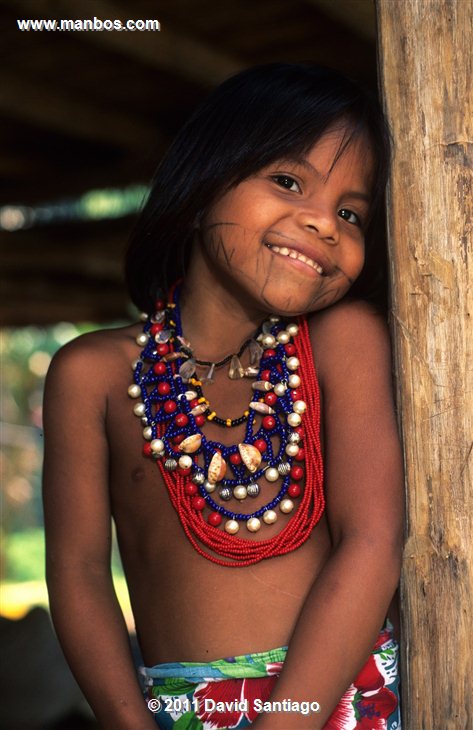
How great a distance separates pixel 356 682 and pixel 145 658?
15.6 inches

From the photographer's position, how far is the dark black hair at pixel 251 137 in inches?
63.0

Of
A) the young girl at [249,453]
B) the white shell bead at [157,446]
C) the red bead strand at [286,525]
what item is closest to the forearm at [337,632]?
the young girl at [249,453]

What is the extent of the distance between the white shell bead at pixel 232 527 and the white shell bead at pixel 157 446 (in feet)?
0.57

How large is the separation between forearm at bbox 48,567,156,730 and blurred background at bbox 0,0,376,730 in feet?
4.25

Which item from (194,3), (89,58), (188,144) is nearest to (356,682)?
(188,144)

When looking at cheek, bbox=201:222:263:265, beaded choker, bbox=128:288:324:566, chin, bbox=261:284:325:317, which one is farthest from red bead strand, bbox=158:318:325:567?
cheek, bbox=201:222:263:265

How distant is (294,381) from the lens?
5.38 ft

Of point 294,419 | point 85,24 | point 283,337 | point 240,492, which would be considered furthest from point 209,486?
point 85,24

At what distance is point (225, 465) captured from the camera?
1.62 metres

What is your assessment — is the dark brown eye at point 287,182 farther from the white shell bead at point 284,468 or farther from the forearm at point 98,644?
the forearm at point 98,644

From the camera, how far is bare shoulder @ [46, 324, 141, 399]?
173 cm

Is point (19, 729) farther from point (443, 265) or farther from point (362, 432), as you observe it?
point (443, 265)

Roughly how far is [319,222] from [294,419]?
0.33 meters

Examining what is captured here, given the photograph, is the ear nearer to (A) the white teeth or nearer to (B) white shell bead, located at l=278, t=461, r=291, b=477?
(A) the white teeth
